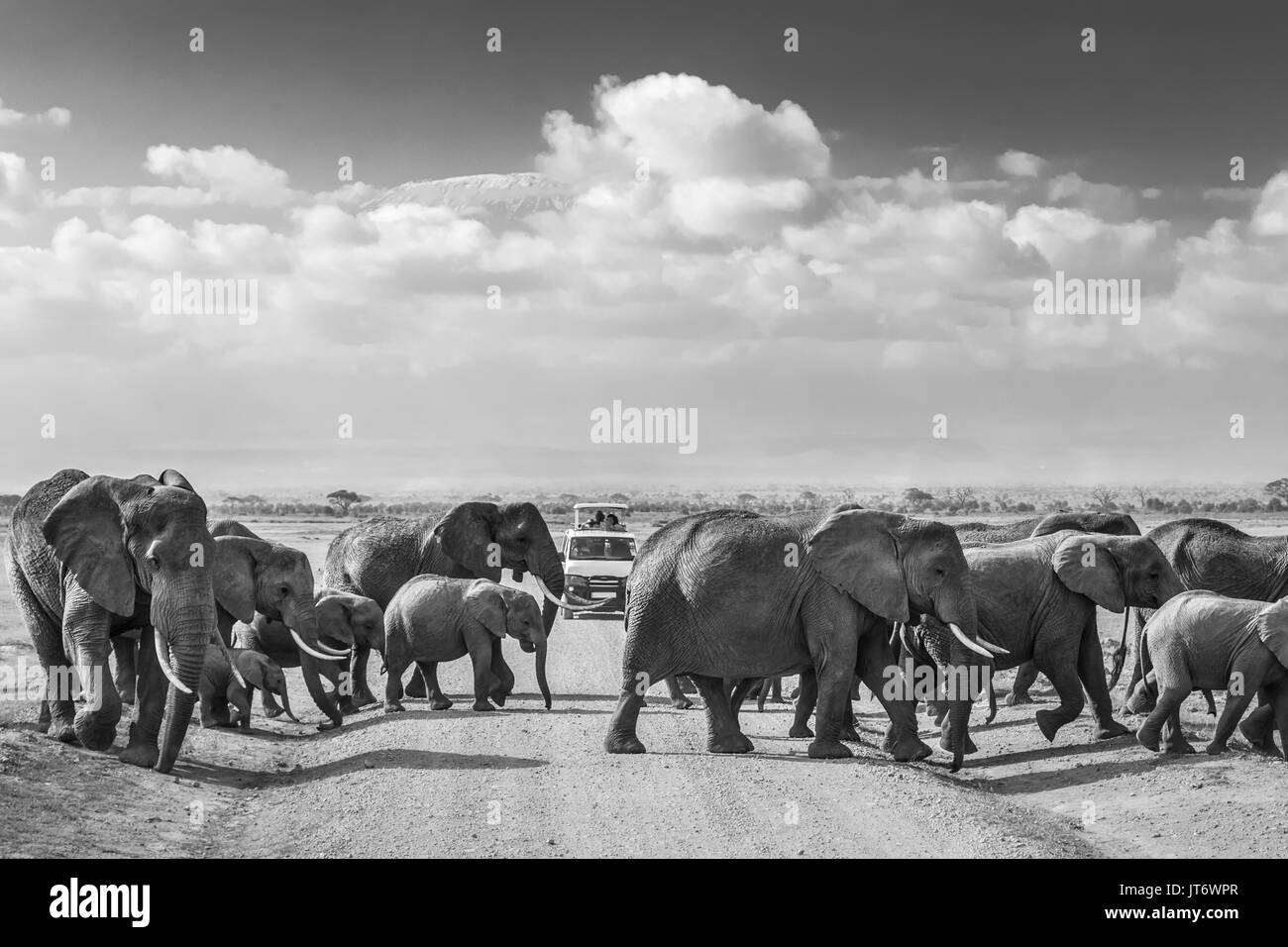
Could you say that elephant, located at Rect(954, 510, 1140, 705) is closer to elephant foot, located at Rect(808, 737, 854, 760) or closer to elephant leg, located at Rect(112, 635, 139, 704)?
elephant foot, located at Rect(808, 737, 854, 760)

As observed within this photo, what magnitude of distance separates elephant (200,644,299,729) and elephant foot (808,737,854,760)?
6.95m

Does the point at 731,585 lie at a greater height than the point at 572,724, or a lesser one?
greater

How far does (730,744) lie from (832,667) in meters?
1.40

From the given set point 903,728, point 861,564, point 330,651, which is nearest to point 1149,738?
point 903,728

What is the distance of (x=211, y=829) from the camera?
12453mm

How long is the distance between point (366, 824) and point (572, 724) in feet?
18.2

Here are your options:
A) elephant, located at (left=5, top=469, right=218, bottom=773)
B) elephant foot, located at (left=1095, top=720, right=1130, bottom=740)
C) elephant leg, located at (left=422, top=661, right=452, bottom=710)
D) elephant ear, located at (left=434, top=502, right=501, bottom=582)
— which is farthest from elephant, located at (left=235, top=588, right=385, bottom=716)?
elephant foot, located at (left=1095, top=720, right=1130, bottom=740)

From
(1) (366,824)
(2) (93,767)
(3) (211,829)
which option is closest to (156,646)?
(2) (93,767)

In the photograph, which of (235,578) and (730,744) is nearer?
(730,744)

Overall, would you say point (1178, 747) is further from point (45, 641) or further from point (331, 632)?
point (45, 641)

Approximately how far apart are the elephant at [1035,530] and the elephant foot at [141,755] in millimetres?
10825

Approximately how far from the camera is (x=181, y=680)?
14.0m

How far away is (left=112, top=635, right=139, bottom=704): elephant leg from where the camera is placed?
53.5 ft
